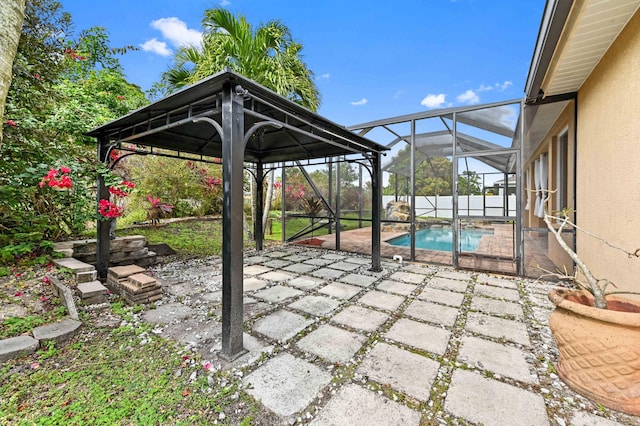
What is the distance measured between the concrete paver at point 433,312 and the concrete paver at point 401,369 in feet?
2.51

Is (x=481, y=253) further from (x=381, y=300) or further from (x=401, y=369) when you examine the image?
(x=401, y=369)

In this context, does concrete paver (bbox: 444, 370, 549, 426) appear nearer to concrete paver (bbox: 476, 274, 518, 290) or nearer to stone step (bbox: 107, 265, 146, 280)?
concrete paver (bbox: 476, 274, 518, 290)

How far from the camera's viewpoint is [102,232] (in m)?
3.94

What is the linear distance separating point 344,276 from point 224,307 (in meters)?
2.63

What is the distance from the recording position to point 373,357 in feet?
7.25

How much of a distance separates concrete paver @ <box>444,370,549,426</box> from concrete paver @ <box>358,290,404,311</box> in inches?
52.3

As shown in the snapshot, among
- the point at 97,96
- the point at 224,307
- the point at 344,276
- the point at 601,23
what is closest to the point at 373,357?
the point at 224,307

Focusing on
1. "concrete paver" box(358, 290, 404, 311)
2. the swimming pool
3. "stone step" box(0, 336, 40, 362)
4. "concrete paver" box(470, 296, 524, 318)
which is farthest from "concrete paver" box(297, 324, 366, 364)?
the swimming pool

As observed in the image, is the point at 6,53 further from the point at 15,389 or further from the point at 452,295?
the point at 452,295

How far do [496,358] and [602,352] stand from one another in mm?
695

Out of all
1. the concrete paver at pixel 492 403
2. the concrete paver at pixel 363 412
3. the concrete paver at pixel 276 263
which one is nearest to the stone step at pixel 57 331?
the concrete paver at pixel 363 412

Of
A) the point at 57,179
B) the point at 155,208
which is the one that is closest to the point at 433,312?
the point at 57,179

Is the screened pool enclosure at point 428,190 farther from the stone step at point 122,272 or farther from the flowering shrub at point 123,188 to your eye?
the stone step at point 122,272

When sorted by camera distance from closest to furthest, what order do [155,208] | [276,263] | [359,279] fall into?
1. [359,279]
2. [276,263]
3. [155,208]
